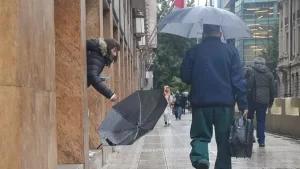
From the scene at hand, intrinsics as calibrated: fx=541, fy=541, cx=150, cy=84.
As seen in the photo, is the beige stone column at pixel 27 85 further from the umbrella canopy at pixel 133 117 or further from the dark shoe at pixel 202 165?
the dark shoe at pixel 202 165

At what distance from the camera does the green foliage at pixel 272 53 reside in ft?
259

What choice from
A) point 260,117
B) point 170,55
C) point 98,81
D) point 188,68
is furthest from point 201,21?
point 170,55

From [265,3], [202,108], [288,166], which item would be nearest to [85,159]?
[202,108]

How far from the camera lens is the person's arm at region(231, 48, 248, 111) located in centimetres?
620

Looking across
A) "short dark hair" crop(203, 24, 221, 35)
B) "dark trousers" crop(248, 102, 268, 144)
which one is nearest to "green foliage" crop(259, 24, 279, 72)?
"dark trousers" crop(248, 102, 268, 144)

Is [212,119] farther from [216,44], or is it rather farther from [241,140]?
[216,44]

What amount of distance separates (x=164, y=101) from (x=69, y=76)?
1202 millimetres

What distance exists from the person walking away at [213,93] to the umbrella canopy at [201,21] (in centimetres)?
39

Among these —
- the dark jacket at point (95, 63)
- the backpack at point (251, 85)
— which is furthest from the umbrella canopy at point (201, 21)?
the backpack at point (251, 85)

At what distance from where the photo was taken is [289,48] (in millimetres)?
60719

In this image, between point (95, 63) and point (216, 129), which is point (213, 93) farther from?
point (95, 63)

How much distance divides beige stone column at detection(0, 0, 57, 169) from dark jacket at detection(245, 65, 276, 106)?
6454mm

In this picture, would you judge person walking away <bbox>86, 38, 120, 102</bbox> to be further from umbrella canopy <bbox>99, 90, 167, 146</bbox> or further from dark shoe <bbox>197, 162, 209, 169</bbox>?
dark shoe <bbox>197, 162, 209, 169</bbox>

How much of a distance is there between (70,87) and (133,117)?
2.85 ft
